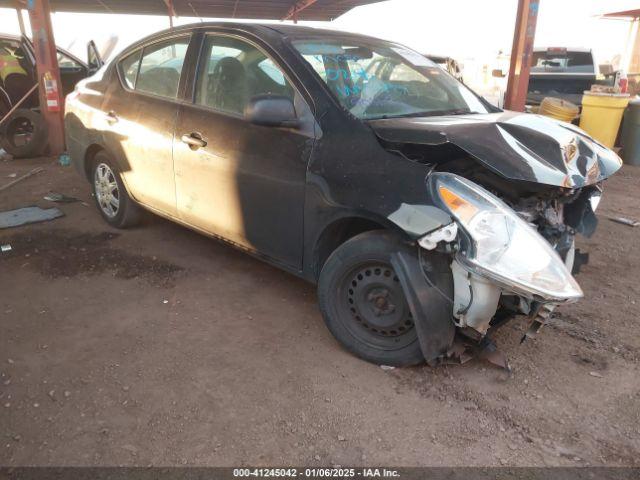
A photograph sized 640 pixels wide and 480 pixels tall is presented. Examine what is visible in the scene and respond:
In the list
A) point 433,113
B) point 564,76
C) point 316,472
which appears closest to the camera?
point 316,472

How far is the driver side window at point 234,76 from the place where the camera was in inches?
124

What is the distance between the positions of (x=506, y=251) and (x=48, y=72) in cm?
764

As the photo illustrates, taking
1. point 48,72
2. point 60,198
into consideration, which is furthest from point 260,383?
point 48,72

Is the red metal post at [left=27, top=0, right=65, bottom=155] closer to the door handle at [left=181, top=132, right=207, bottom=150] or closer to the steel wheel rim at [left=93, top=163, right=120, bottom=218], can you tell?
the steel wheel rim at [left=93, top=163, right=120, bottom=218]

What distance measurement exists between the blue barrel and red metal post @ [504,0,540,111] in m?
2.38

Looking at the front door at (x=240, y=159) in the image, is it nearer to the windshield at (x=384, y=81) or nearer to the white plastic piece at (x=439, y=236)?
the windshield at (x=384, y=81)

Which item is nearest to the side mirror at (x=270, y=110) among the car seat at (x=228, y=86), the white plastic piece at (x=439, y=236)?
the car seat at (x=228, y=86)

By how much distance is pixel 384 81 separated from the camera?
3.30 meters

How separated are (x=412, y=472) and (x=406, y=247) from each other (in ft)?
3.32

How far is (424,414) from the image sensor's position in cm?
244

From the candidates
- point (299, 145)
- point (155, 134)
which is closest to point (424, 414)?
point (299, 145)

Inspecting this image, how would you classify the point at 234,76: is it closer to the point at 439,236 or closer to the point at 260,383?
the point at 439,236

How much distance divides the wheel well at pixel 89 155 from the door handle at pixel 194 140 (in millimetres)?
1423

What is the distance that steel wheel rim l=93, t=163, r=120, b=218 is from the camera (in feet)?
14.9
